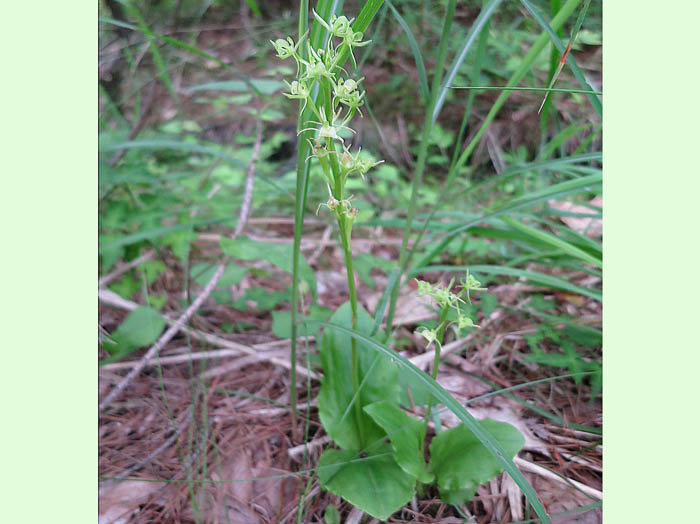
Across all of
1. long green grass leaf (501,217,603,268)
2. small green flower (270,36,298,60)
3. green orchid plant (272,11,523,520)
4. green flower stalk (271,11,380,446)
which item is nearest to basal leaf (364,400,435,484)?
green orchid plant (272,11,523,520)

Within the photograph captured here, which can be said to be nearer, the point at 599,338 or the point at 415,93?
the point at 599,338

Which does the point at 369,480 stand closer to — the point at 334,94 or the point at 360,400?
the point at 360,400

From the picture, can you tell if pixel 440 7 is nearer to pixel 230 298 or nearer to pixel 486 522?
pixel 230 298

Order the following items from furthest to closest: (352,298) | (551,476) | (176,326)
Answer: (176,326) < (551,476) < (352,298)

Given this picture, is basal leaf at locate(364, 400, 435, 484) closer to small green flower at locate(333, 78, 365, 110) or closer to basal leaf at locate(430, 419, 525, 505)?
basal leaf at locate(430, 419, 525, 505)

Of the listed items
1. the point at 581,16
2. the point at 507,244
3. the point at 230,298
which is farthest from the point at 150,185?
the point at 581,16

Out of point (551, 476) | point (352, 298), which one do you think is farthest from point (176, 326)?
point (551, 476)

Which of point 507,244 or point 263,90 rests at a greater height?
point 263,90
